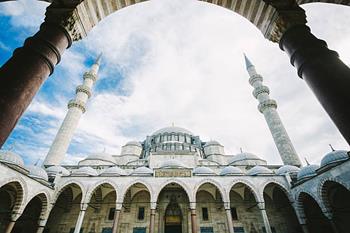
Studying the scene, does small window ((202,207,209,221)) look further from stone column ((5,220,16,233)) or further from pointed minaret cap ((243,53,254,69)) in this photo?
pointed minaret cap ((243,53,254,69))

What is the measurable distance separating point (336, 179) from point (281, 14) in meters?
10.3

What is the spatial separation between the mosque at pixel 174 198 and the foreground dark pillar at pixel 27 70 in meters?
10.0

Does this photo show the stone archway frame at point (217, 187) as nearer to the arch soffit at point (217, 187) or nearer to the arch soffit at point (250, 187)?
the arch soffit at point (217, 187)

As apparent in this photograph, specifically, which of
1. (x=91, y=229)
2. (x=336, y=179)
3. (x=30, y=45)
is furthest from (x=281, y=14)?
(x=91, y=229)

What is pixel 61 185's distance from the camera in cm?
1323

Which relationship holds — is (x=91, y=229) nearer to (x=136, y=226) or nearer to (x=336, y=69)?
(x=136, y=226)

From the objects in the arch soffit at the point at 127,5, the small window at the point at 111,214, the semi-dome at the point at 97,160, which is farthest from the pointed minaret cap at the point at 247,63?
the arch soffit at the point at 127,5

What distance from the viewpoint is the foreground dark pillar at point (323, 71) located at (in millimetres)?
1986

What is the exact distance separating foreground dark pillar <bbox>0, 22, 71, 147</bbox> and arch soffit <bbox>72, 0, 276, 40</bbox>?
0.63 meters

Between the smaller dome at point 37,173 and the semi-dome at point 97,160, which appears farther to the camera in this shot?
the semi-dome at point 97,160

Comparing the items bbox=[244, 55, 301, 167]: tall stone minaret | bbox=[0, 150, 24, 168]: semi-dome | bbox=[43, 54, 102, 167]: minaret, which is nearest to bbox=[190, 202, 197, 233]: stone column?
bbox=[244, 55, 301, 167]: tall stone minaret

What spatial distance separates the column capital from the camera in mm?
2951

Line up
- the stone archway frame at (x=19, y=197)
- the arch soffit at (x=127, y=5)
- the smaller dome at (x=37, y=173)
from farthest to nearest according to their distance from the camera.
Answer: the smaller dome at (x=37, y=173) → the stone archway frame at (x=19, y=197) → the arch soffit at (x=127, y=5)

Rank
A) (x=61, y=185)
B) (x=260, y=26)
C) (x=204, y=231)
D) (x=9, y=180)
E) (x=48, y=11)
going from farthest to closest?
(x=204, y=231), (x=61, y=185), (x=9, y=180), (x=260, y=26), (x=48, y=11)
